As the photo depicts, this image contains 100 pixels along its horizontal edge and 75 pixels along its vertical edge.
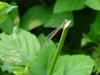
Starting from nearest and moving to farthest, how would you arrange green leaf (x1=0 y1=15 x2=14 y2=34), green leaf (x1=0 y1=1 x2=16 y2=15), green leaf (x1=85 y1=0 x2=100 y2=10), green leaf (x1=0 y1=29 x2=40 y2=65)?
1. green leaf (x1=0 y1=1 x2=16 y2=15)
2. green leaf (x1=0 y1=29 x2=40 y2=65)
3. green leaf (x1=85 y1=0 x2=100 y2=10)
4. green leaf (x1=0 y1=15 x2=14 y2=34)

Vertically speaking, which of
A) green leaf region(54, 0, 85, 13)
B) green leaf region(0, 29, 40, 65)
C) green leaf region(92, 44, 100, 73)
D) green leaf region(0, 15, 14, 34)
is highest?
green leaf region(54, 0, 85, 13)

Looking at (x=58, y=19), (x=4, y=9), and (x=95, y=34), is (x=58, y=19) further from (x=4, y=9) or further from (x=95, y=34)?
(x=4, y=9)

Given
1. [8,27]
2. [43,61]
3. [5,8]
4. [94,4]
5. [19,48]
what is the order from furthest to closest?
[8,27] < [94,4] < [19,48] < [43,61] < [5,8]

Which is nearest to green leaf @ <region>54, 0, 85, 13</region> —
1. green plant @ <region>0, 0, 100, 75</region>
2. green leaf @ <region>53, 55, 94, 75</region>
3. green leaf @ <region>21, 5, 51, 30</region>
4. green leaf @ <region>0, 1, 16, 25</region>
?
green plant @ <region>0, 0, 100, 75</region>

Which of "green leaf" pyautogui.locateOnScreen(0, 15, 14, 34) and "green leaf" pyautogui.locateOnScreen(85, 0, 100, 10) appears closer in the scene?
"green leaf" pyautogui.locateOnScreen(85, 0, 100, 10)

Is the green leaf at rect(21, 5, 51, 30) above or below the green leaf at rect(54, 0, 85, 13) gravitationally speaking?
below

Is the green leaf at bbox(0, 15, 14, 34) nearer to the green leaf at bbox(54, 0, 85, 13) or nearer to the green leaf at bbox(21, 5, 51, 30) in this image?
the green leaf at bbox(21, 5, 51, 30)

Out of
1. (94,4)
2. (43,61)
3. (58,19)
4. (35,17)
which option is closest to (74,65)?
(43,61)
